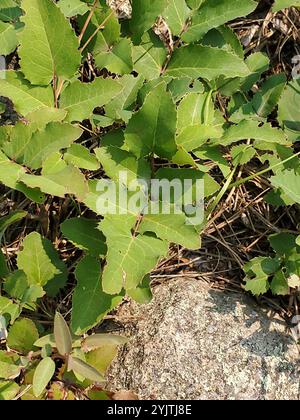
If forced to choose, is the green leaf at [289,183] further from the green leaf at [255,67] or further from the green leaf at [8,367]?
the green leaf at [8,367]

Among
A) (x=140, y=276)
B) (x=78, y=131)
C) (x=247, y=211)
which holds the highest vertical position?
(x=78, y=131)

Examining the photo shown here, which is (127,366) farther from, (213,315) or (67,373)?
(213,315)

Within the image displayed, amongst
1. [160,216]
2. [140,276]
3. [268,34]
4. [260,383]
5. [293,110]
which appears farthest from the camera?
[268,34]

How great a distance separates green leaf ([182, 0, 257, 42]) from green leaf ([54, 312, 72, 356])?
89cm

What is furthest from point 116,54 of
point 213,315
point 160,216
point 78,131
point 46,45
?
point 213,315

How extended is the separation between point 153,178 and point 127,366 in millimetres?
545

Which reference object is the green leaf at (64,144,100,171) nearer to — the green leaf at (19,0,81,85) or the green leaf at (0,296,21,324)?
the green leaf at (19,0,81,85)

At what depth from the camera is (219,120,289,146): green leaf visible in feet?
5.37

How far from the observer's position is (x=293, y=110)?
5.96 ft

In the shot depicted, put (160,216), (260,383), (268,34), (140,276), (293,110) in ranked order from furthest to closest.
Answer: (268,34), (293,110), (260,383), (160,216), (140,276)

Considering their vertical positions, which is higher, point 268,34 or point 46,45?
point 46,45

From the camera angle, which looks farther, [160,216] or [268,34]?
[268,34]

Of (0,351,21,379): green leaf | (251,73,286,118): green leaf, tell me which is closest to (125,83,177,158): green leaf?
(251,73,286,118): green leaf

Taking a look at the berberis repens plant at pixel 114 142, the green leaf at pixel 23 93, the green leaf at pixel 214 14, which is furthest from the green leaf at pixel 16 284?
the green leaf at pixel 214 14
